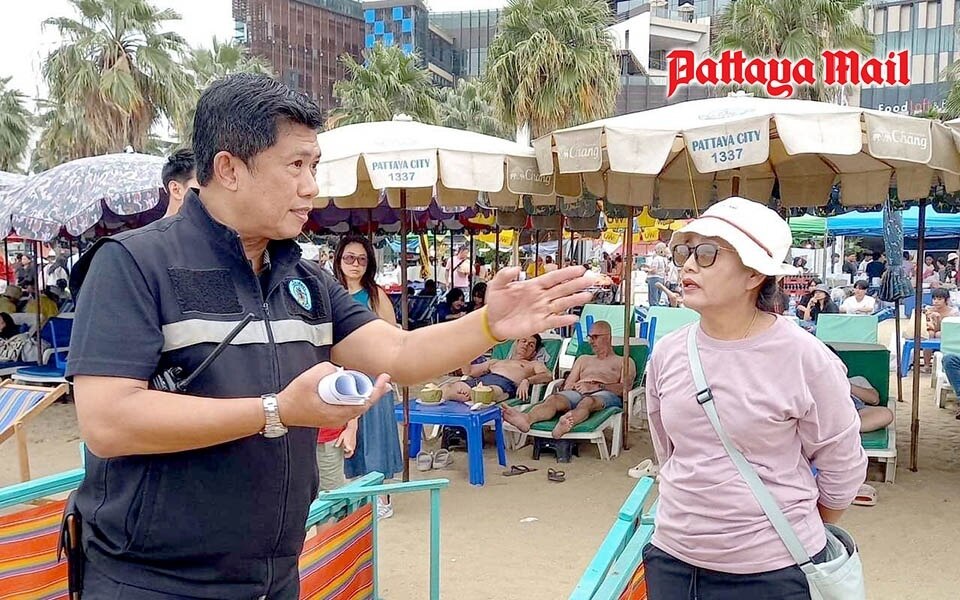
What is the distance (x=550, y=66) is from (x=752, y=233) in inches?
705

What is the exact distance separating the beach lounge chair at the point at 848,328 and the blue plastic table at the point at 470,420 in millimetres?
4668

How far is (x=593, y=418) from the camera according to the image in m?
6.57

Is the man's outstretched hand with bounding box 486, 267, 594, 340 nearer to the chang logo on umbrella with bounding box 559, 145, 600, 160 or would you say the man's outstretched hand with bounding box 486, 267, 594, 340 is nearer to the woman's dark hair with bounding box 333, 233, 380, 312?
the woman's dark hair with bounding box 333, 233, 380, 312

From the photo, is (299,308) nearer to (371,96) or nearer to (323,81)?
(371,96)

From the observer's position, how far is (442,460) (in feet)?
20.9

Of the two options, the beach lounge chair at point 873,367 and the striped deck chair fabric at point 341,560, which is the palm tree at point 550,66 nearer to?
the beach lounge chair at point 873,367

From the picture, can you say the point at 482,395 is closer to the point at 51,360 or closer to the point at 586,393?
the point at 586,393

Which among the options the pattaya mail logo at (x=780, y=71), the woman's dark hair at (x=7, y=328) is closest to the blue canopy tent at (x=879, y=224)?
the pattaya mail logo at (x=780, y=71)

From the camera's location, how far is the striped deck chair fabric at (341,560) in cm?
256

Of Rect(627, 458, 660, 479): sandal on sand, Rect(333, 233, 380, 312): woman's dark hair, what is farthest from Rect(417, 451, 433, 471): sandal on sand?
Rect(333, 233, 380, 312): woman's dark hair

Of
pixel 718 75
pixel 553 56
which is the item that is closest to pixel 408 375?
pixel 553 56

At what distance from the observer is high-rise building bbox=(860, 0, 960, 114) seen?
48.6 m

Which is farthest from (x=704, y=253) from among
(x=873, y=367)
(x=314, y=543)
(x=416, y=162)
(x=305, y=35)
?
(x=305, y=35)

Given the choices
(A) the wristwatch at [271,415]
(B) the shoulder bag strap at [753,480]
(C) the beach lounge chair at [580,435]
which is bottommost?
(C) the beach lounge chair at [580,435]
